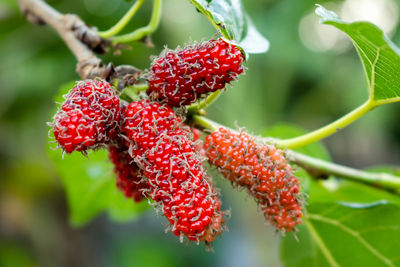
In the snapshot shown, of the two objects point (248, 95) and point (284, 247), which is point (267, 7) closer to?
point (248, 95)

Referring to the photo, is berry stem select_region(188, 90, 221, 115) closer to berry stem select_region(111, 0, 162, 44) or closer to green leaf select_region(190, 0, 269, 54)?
green leaf select_region(190, 0, 269, 54)

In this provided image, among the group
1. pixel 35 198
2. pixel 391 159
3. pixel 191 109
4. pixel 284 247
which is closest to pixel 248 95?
pixel 391 159

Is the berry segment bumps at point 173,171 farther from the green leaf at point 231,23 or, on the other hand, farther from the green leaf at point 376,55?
the green leaf at point 376,55

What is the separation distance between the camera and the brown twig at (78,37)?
2.21 ft

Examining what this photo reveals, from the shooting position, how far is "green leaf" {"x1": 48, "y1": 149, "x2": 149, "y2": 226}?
3.41ft

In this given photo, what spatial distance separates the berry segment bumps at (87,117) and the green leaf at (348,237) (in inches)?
19.4

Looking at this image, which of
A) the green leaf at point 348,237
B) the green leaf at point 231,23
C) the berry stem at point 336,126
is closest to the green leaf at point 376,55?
the berry stem at point 336,126

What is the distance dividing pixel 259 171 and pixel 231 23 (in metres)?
0.22

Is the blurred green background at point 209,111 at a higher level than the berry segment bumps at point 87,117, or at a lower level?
lower

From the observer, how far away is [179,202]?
503mm

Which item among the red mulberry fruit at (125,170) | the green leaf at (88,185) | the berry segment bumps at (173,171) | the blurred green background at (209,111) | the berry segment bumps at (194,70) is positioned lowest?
the blurred green background at (209,111)

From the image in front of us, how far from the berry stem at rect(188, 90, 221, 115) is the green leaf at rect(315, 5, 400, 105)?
17cm

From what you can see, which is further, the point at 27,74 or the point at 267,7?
the point at 267,7

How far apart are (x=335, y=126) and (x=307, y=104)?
190 inches
